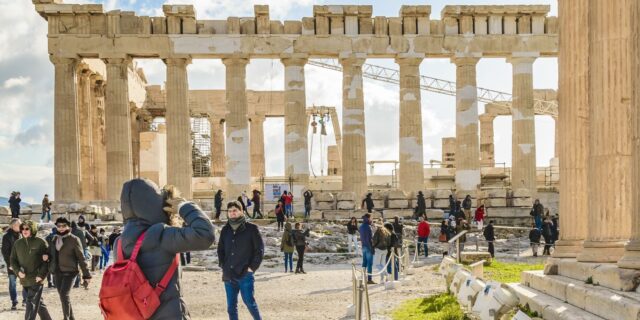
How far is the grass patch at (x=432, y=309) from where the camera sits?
11527mm

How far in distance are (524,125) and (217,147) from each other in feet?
63.3

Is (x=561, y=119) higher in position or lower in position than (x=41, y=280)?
higher

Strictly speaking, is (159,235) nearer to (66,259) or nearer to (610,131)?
(66,259)

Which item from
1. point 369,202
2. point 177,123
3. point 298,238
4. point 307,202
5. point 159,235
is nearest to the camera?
point 159,235

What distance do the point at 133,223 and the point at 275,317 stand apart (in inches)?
278

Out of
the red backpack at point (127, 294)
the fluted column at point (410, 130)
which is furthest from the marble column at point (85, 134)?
the red backpack at point (127, 294)

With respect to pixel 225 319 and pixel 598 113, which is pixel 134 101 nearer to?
pixel 225 319

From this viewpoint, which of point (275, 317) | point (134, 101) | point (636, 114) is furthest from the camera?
point (134, 101)

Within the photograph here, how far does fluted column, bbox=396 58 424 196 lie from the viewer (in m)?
36.9

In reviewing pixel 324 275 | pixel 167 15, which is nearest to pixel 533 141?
pixel 167 15

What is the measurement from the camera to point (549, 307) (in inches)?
405

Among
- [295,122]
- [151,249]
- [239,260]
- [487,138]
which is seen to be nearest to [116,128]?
[295,122]

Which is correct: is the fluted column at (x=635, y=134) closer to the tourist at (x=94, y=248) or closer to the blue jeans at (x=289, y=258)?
the blue jeans at (x=289, y=258)

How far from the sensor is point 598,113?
37.0 feet
